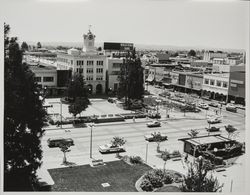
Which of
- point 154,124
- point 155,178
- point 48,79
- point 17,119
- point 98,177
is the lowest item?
point 98,177

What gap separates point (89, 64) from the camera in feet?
63.5

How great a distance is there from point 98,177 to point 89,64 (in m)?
12.0

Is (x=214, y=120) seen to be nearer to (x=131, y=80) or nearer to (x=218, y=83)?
(x=131, y=80)

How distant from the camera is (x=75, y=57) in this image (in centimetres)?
1880

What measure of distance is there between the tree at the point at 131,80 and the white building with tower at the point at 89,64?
2.33 metres

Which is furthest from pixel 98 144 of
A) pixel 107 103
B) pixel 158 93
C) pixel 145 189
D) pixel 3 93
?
pixel 158 93

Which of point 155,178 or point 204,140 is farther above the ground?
point 204,140

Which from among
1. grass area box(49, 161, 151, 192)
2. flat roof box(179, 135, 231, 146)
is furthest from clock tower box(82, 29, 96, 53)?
grass area box(49, 161, 151, 192)

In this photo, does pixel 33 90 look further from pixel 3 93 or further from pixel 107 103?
pixel 107 103

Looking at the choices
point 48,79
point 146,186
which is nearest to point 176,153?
point 146,186

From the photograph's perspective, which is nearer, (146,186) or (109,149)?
(146,186)

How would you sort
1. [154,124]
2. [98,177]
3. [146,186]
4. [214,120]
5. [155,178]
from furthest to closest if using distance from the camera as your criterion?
[214,120] < [154,124] < [98,177] < [155,178] < [146,186]

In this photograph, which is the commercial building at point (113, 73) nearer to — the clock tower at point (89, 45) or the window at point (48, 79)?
the clock tower at point (89, 45)

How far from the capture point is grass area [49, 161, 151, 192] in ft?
24.6
